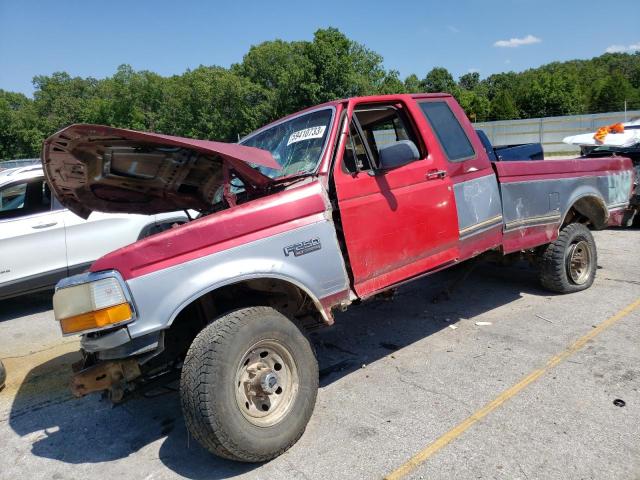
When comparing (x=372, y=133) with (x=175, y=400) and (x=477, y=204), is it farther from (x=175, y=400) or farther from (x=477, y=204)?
(x=175, y=400)

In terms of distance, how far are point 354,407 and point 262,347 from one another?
960 mm

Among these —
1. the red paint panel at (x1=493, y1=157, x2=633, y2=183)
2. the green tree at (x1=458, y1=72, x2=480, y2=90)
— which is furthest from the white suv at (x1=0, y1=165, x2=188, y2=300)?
the green tree at (x1=458, y1=72, x2=480, y2=90)

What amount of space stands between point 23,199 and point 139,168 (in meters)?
3.74

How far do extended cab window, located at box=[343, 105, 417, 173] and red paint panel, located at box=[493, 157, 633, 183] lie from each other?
0.97 m

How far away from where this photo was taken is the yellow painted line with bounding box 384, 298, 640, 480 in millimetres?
2873

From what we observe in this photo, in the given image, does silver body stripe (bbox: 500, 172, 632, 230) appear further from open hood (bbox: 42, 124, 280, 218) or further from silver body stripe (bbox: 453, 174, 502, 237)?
open hood (bbox: 42, 124, 280, 218)

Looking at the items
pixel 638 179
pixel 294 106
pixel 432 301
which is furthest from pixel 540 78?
pixel 432 301

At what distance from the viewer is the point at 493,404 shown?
136 inches

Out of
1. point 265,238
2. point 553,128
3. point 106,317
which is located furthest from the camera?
point 553,128

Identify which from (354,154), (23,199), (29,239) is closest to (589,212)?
(354,154)

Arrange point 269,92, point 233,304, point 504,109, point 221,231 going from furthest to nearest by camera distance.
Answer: point 269,92 < point 504,109 < point 233,304 < point 221,231

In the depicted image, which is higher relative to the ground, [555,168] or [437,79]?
[437,79]

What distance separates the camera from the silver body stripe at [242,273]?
2.78 metres

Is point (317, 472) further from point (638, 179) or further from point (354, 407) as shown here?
point (638, 179)
